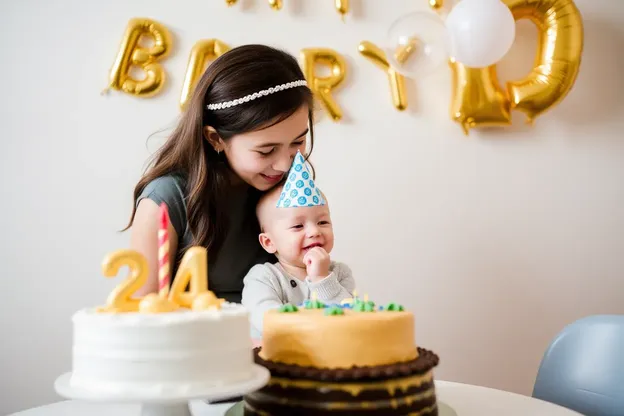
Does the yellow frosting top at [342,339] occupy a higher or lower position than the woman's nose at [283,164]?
lower

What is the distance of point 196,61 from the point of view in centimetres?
Result: 273

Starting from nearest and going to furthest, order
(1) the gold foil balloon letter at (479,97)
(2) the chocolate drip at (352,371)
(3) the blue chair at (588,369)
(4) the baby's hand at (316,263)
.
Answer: (2) the chocolate drip at (352,371)
(3) the blue chair at (588,369)
(4) the baby's hand at (316,263)
(1) the gold foil balloon letter at (479,97)

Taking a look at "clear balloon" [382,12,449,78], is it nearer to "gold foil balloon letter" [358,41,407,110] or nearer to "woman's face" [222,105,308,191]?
"gold foil balloon letter" [358,41,407,110]

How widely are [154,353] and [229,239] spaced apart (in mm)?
1065

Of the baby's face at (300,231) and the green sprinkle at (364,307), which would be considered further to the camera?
the baby's face at (300,231)

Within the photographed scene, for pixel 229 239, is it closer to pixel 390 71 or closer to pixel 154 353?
pixel 154 353

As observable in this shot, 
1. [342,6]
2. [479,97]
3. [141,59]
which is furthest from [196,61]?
[479,97]

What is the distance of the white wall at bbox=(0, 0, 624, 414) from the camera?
8.82ft

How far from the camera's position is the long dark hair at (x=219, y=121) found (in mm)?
1904

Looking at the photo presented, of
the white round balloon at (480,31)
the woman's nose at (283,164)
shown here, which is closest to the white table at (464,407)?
the woman's nose at (283,164)

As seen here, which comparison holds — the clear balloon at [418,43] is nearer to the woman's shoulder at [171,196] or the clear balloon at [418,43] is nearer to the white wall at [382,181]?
the white wall at [382,181]

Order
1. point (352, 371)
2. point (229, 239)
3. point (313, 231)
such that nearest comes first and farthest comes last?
point (352, 371)
point (313, 231)
point (229, 239)

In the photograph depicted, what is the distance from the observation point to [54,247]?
8.84 ft

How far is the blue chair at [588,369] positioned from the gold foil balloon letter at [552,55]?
1.29 m
